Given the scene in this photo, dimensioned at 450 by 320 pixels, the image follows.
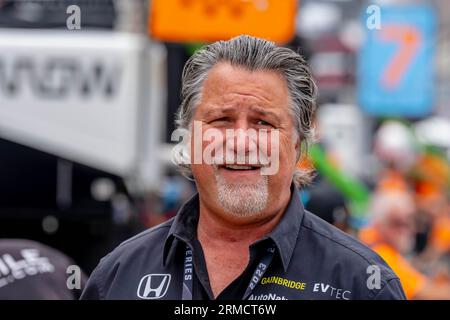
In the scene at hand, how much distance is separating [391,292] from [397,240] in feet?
11.5

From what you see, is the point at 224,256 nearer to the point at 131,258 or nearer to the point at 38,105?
the point at 131,258

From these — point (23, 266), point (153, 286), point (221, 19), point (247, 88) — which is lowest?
point (23, 266)

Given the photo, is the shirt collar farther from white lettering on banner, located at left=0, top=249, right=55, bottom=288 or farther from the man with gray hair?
white lettering on banner, located at left=0, top=249, right=55, bottom=288

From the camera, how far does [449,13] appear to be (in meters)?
26.9

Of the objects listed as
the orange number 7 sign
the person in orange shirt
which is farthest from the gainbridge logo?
the orange number 7 sign

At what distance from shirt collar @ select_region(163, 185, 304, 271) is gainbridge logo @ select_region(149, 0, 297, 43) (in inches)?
113

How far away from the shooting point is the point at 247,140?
2475mm

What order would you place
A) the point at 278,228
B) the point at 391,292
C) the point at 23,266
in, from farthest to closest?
the point at 23,266 < the point at 278,228 < the point at 391,292

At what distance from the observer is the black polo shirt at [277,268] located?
2469 millimetres

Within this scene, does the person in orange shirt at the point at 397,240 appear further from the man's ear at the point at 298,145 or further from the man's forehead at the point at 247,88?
the man's forehead at the point at 247,88

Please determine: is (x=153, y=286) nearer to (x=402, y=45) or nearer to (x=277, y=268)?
(x=277, y=268)

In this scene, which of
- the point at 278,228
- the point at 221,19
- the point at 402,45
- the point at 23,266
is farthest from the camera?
the point at 402,45

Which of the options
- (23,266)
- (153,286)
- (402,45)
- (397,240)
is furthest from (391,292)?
(402,45)
